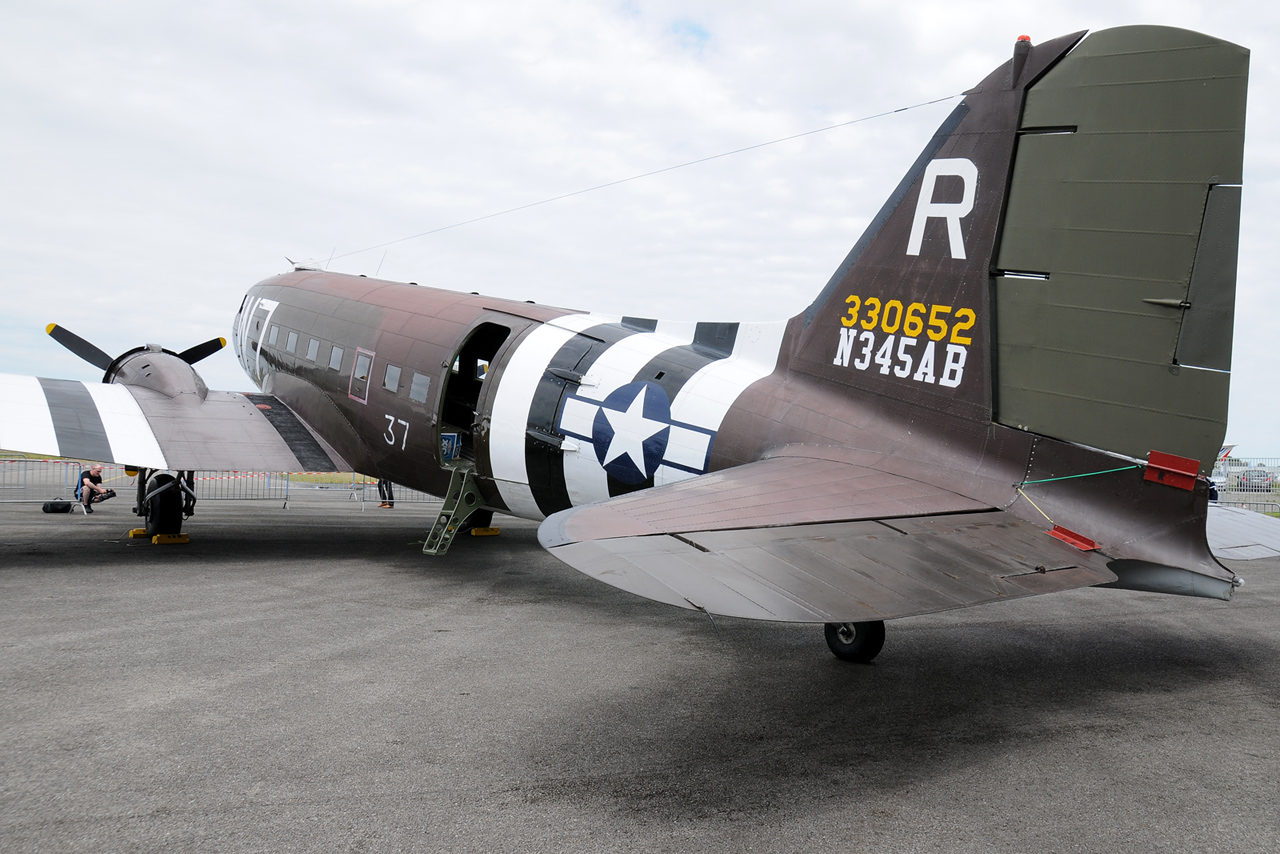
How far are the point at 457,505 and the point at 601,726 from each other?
244 inches

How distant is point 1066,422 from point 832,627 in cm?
279

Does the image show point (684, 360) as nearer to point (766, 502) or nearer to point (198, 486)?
point (766, 502)

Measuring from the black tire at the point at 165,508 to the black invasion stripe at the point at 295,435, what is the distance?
187 cm

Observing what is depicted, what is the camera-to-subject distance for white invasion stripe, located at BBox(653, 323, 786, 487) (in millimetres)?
8523

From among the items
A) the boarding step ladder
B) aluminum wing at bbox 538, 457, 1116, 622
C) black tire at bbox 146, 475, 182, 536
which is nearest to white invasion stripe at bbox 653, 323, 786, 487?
aluminum wing at bbox 538, 457, 1116, 622

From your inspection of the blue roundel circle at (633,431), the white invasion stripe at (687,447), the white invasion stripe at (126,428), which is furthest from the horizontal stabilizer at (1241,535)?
the white invasion stripe at (126,428)

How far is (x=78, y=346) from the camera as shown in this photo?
17422mm

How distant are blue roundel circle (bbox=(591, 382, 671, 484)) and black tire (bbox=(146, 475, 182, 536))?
8.33 metres

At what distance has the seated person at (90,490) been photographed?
1870 centimetres

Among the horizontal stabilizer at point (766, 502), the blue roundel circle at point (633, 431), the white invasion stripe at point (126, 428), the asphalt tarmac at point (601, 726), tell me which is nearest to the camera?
the asphalt tarmac at point (601, 726)

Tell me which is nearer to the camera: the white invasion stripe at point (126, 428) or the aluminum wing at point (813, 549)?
the aluminum wing at point (813, 549)

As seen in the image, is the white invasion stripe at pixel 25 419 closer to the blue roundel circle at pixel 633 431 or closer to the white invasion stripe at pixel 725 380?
the blue roundel circle at pixel 633 431

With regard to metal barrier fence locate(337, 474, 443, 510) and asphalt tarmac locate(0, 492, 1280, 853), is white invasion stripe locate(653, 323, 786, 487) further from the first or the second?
metal barrier fence locate(337, 474, 443, 510)

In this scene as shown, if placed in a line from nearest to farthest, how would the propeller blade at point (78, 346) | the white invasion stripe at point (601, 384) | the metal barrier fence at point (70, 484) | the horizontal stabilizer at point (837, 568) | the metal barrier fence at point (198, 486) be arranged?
the horizontal stabilizer at point (837, 568), the white invasion stripe at point (601, 384), the propeller blade at point (78, 346), the metal barrier fence at point (70, 484), the metal barrier fence at point (198, 486)
